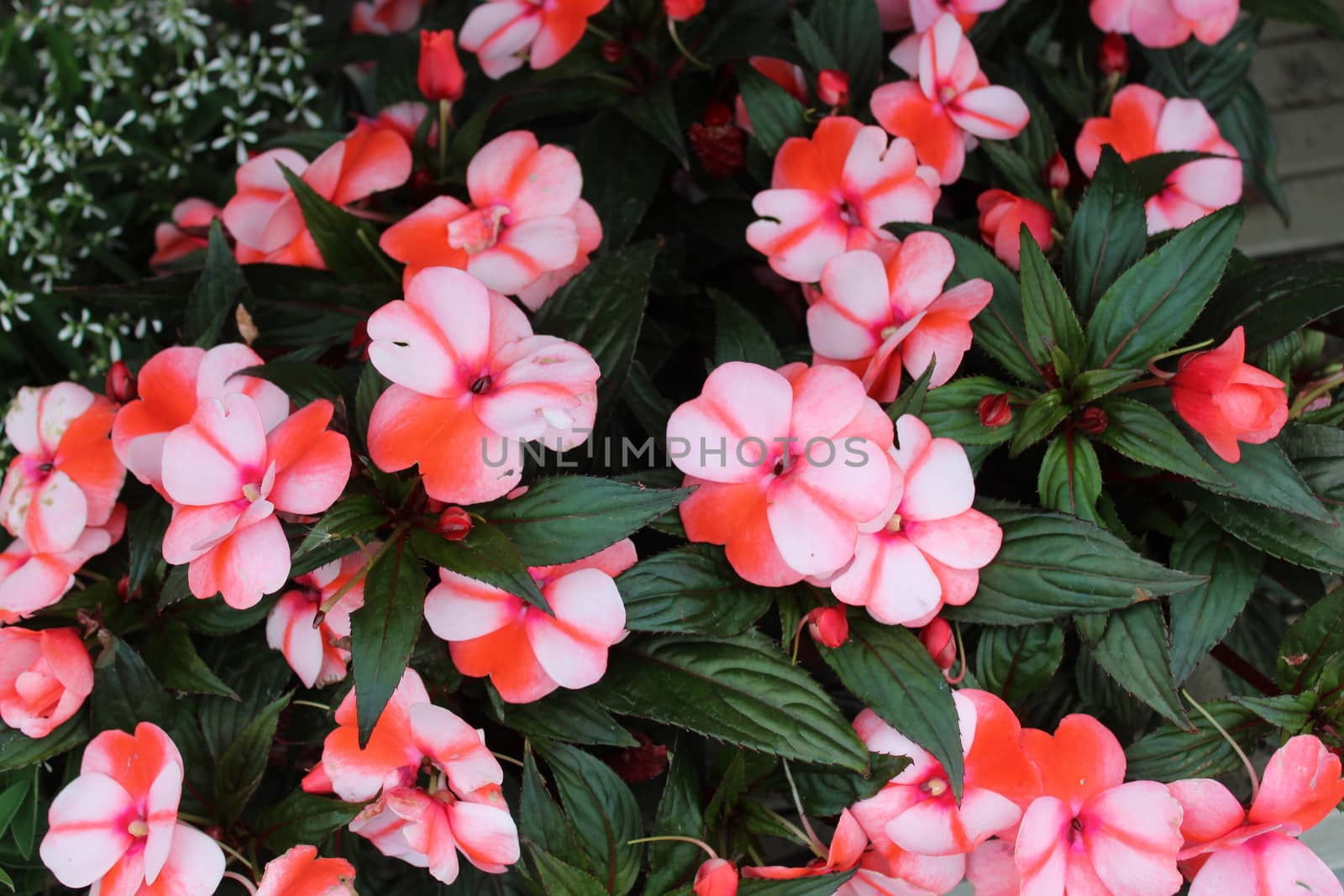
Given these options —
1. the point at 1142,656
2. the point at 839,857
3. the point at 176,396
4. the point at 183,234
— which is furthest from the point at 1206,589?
the point at 183,234

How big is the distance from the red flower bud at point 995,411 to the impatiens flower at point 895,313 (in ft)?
0.15

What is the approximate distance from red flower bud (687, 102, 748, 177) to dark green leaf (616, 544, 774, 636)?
1.76 ft

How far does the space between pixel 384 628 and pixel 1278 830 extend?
0.75m

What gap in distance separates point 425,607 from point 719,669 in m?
0.27

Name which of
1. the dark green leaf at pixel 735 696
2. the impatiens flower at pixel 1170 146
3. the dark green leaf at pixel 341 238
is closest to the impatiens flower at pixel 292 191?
the dark green leaf at pixel 341 238

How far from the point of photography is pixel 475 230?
104 centimetres

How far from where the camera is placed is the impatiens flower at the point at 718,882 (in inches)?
35.5

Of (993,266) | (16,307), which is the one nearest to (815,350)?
(993,266)

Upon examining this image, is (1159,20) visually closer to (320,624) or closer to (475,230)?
(475,230)

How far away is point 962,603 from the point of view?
938 mm

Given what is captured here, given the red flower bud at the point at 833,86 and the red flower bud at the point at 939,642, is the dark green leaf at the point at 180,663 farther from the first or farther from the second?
the red flower bud at the point at 833,86

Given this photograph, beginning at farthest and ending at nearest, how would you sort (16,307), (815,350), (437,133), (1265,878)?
1. (16,307)
2. (437,133)
3. (815,350)
4. (1265,878)

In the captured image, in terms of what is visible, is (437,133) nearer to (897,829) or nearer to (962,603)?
(962,603)

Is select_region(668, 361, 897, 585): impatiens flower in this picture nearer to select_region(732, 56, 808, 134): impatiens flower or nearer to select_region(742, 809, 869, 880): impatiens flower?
select_region(742, 809, 869, 880): impatiens flower
